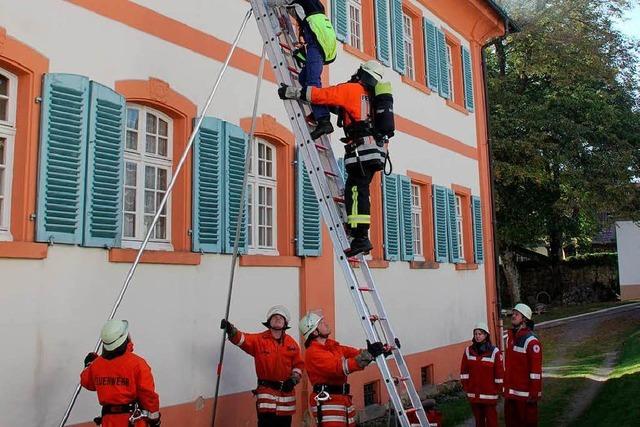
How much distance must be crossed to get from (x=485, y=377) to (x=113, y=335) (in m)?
4.54

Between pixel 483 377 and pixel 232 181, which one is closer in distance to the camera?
pixel 232 181

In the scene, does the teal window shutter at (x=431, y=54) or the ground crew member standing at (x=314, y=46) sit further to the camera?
the teal window shutter at (x=431, y=54)

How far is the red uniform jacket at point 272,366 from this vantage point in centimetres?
697

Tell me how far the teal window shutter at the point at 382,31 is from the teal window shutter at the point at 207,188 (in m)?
4.49

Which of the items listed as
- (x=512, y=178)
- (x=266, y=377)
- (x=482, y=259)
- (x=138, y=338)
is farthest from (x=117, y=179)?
(x=512, y=178)

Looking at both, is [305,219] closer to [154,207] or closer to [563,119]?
[154,207]

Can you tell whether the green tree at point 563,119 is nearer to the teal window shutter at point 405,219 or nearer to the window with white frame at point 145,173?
the teal window shutter at point 405,219

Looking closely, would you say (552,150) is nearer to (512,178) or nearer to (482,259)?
(512,178)

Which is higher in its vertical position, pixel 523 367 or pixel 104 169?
pixel 104 169

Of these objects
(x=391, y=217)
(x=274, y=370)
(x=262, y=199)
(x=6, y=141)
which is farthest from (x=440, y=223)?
(x=6, y=141)

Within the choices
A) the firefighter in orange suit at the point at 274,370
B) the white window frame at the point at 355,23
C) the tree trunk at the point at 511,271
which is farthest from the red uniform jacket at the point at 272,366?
the tree trunk at the point at 511,271

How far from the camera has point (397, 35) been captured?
12.0m

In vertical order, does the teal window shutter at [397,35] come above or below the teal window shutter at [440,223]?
above

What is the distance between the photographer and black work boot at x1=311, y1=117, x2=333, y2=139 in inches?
224
